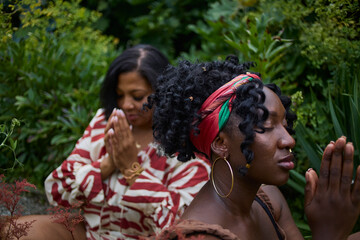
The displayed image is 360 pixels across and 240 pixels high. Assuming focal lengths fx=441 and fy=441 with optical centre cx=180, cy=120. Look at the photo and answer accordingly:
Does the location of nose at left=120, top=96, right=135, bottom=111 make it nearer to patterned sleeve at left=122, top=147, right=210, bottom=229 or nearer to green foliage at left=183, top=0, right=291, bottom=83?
patterned sleeve at left=122, top=147, right=210, bottom=229

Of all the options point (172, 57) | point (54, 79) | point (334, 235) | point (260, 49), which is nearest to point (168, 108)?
point (334, 235)

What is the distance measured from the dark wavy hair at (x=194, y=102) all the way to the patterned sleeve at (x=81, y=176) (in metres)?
1.12

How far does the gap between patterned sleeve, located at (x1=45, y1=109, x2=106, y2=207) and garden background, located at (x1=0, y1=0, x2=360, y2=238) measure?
0.31m

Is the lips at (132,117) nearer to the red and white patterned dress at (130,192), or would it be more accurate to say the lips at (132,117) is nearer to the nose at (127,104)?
the nose at (127,104)

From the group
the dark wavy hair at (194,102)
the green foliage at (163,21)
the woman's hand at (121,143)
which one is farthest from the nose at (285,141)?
the green foliage at (163,21)

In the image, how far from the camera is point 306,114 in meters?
3.39

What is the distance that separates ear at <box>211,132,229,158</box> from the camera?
6.58 ft

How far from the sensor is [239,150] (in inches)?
77.1

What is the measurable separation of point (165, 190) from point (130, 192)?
9.6 inches

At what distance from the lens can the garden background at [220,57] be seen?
2.96 meters

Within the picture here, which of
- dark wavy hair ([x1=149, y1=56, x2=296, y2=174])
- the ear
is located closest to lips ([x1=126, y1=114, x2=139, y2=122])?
dark wavy hair ([x1=149, y1=56, x2=296, y2=174])

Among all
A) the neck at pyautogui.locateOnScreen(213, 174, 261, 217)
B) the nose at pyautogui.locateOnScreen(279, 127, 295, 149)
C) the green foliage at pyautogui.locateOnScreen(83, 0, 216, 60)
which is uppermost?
the nose at pyautogui.locateOnScreen(279, 127, 295, 149)

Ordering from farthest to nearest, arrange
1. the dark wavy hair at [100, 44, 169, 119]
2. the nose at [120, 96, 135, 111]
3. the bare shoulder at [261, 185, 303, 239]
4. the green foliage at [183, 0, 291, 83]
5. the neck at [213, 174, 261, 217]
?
1. the green foliage at [183, 0, 291, 83]
2. the dark wavy hair at [100, 44, 169, 119]
3. the nose at [120, 96, 135, 111]
4. the bare shoulder at [261, 185, 303, 239]
5. the neck at [213, 174, 261, 217]

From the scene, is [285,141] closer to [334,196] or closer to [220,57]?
[334,196]
